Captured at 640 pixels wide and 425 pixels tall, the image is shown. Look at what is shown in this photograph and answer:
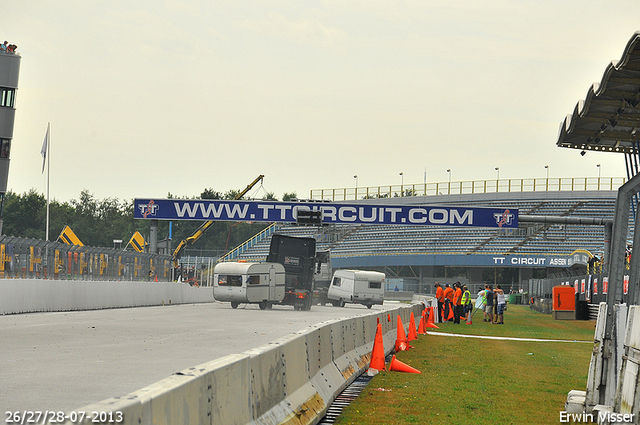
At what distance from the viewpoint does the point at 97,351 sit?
14.7m

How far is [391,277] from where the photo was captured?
81062 millimetres

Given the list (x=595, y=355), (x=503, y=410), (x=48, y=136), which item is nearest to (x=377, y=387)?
(x=503, y=410)

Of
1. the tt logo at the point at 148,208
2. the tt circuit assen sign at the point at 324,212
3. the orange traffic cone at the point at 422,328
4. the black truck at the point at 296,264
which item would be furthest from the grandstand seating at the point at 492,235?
the orange traffic cone at the point at 422,328

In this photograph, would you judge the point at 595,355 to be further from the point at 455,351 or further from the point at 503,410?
the point at 455,351

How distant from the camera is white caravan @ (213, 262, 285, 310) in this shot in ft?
119

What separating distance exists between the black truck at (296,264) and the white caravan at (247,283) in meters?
1.85

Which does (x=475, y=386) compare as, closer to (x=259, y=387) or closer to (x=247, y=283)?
(x=259, y=387)

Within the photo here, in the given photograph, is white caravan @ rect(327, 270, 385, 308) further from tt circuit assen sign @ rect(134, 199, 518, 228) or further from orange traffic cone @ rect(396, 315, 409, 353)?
orange traffic cone @ rect(396, 315, 409, 353)

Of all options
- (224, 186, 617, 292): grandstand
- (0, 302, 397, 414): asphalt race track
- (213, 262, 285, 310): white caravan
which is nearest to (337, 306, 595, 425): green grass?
(0, 302, 397, 414): asphalt race track

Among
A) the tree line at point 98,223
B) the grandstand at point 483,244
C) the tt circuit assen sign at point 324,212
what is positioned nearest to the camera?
the tt circuit assen sign at point 324,212

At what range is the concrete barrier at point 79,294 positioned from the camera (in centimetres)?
2509

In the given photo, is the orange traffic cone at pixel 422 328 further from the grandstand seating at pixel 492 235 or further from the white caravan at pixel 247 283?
the grandstand seating at pixel 492 235

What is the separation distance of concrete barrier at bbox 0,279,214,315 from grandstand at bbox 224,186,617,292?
128 feet

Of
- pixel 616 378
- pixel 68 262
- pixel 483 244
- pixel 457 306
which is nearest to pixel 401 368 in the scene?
pixel 616 378
